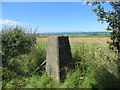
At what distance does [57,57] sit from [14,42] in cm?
177

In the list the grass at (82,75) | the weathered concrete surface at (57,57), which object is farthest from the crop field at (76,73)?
the weathered concrete surface at (57,57)

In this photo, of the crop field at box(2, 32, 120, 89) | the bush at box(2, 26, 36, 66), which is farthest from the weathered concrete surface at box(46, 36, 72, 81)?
the bush at box(2, 26, 36, 66)

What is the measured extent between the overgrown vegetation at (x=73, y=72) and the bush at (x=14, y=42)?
0.15m

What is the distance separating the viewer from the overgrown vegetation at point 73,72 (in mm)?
2744

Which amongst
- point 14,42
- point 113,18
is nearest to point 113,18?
point 113,18

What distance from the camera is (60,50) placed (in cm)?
310

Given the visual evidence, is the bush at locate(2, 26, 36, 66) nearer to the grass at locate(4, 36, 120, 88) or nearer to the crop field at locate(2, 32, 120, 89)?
the crop field at locate(2, 32, 120, 89)

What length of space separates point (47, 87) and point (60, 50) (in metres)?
0.83

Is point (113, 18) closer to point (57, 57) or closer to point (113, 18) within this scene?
point (113, 18)

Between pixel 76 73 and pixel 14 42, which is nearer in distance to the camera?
pixel 76 73

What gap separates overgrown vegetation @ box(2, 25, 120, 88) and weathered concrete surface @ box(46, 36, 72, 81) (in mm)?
154

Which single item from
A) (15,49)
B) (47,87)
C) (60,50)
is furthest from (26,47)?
(47,87)

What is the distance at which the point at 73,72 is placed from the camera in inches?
124

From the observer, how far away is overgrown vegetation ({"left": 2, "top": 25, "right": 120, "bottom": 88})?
274 centimetres
